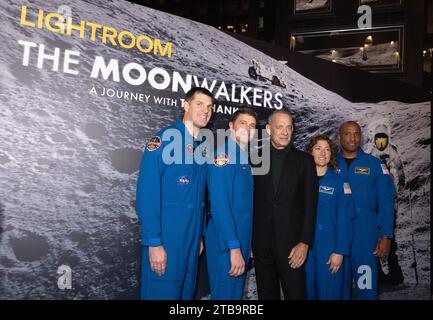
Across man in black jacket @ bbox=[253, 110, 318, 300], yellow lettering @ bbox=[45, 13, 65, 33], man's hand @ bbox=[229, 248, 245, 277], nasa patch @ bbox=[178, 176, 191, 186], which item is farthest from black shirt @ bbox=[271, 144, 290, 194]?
yellow lettering @ bbox=[45, 13, 65, 33]

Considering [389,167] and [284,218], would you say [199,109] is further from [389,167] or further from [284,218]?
[389,167]

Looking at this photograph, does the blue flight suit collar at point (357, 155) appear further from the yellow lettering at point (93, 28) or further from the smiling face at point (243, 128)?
the yellow lettering at point (93, 28)

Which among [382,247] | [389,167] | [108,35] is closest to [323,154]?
[382,247]

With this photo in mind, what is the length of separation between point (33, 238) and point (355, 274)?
2.67 meters

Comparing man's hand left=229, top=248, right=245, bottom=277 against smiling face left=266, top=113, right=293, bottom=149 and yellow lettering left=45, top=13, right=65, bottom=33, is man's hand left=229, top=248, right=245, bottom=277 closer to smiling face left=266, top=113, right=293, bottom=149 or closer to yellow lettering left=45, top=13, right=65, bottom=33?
smiling face left=266, top=113, right=293, bottom=149

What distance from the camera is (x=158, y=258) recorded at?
2139 mm

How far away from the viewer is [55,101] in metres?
2.33

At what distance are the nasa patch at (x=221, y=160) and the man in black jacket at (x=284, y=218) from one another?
0.37m

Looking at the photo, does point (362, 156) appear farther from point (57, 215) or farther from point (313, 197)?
point (57, 215)

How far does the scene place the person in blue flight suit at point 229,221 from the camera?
2.31 m

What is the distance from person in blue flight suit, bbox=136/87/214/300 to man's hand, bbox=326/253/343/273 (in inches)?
46.4

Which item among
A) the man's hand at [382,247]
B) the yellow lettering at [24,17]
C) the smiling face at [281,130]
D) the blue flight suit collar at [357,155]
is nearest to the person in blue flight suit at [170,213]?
A: the smiling face at [281,130]

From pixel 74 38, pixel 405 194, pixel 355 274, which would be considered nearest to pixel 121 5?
pixel 74 38

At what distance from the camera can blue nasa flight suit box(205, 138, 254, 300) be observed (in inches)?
91.0
